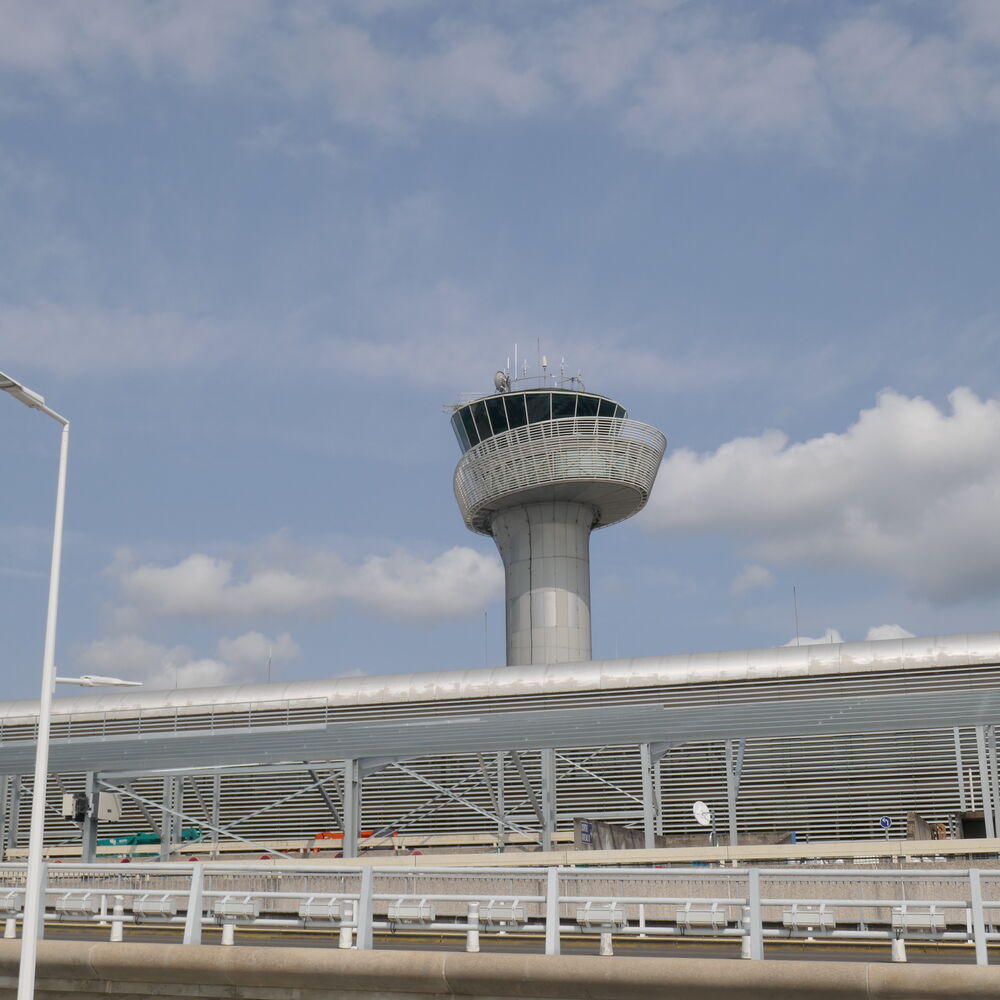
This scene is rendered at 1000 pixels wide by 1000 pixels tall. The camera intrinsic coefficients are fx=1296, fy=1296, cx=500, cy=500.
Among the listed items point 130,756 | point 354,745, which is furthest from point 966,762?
point 130,756

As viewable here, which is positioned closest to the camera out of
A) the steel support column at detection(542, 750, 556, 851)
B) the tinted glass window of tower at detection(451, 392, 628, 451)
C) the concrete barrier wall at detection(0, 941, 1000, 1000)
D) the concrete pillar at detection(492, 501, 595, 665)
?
the concrete barrier wall at detection(0, 941, 1000, 1000)

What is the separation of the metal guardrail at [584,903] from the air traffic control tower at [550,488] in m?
51.3

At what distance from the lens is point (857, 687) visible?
48312 mm

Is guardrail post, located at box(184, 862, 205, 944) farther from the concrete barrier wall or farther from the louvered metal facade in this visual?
the louvered metal facade

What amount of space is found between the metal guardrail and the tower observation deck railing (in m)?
52.3

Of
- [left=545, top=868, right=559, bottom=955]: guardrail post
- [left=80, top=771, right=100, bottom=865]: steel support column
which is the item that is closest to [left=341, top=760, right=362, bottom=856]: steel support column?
→ [left=80, top=771, right=100, bottom=865]: steel support column

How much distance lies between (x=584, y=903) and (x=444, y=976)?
5.44 m

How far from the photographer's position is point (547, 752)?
118 feet

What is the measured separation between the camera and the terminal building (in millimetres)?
35781

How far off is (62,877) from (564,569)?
52012mm

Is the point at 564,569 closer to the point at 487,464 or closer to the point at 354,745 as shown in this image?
the point at 487,464

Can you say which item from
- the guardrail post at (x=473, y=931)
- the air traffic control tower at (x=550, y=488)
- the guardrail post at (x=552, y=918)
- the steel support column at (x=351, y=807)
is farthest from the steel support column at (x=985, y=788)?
the air traffic control tower at (x=550, y=488)

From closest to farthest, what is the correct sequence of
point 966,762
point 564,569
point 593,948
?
point 593,948 < point 966,762 < point 564,569

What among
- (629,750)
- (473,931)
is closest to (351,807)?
(629,750)
